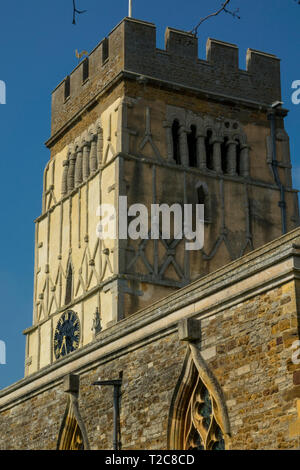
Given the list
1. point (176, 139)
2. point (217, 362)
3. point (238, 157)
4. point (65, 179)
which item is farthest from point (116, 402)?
point (65, 179)

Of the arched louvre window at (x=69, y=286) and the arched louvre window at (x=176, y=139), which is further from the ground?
the arched louvre window at (x=176, y=139)

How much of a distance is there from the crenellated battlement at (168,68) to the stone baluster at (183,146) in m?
1.65

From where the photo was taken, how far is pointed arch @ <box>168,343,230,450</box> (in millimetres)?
18453

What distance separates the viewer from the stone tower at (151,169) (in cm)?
3606

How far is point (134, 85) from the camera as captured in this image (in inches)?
1486

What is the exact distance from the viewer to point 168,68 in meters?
38.6

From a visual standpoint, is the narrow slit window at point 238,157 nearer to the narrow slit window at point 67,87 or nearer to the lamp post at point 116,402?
the narrow slit window at point 67,87

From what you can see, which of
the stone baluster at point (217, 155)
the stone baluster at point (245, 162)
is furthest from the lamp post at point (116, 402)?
the stone baluster at point (245, 162)

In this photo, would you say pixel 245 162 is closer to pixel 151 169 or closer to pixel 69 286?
pixel 151 169

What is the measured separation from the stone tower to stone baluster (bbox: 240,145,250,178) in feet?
0.16

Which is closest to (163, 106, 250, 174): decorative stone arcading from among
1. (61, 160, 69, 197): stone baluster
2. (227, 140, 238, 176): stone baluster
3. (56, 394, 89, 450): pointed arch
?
(227, 140, 238, 176): stone baluster

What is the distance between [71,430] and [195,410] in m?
4.36

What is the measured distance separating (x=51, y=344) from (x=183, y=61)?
10.8m

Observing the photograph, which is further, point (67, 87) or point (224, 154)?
point (67, 87)
